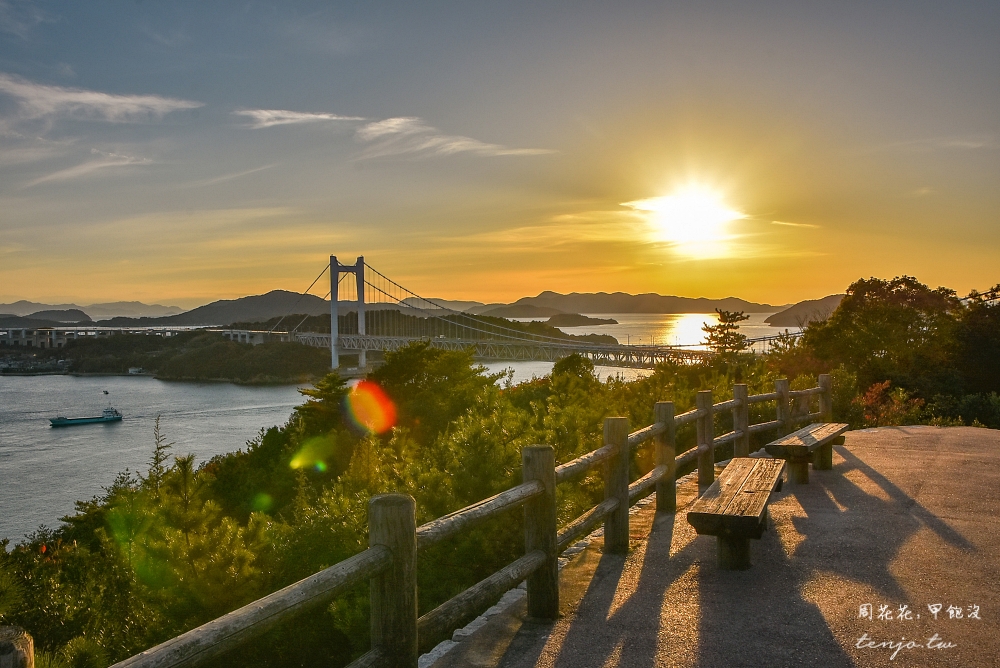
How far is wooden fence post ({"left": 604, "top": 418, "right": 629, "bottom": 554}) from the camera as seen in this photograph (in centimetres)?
588

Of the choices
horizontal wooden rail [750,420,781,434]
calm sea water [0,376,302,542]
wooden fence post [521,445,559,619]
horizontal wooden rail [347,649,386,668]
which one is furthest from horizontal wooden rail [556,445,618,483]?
calm sea water [0,376,302,542]

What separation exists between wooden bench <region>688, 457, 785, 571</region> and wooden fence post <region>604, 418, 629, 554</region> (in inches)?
24.0

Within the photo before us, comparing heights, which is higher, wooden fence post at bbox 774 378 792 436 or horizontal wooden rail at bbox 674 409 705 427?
horizontal wooden rail at bbox 674 409 705 427

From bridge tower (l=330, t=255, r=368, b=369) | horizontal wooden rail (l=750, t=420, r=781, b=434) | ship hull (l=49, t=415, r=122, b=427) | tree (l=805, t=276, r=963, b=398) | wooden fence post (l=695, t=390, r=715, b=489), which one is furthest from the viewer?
bridge tower (l=330, t=255, r=368, b=369)

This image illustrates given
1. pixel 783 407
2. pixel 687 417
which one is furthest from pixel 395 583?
pixel 783 407

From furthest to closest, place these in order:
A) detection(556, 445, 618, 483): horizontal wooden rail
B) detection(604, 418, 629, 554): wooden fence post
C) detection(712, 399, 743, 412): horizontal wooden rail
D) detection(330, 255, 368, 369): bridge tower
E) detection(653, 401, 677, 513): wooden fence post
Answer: detection(330, 255, 368, 369): bridge tower → detection(712, 399, 743, 412): horizontal wooden rail → detection(653, 401, 677, 513): wooden fence post → detection(604, 418, 629, 554): wooden fence post → detection(556, 445, 618, 483): horizontal wooden rail

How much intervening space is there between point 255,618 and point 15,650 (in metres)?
0.80

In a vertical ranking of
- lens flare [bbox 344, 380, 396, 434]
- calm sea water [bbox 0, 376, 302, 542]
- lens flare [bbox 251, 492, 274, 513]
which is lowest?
calm sea water [bbox 0, 376, 302, 542]

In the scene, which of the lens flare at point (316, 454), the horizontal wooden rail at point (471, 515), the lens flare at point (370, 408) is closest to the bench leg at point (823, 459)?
the horizontal wooden rail at point (471, 515)

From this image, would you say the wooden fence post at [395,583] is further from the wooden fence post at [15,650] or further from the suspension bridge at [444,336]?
the suspension bridge at [444,336]

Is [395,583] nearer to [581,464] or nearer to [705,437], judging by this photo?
[581,464]

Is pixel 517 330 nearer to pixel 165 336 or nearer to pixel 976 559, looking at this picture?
pixel 976 559

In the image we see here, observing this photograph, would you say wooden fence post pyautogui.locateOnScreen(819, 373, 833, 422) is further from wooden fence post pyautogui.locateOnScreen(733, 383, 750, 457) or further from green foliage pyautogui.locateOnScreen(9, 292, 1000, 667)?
wooden fence post pyautogui.locateOnScreen(733, 383, 750, 457)

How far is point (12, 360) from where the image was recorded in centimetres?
12825
